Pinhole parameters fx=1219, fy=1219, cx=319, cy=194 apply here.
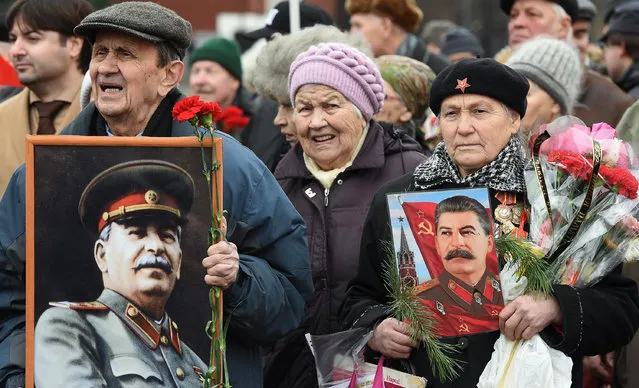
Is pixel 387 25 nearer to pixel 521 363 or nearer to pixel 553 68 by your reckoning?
pixel 553 68

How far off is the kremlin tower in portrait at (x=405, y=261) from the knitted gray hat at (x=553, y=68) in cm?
203

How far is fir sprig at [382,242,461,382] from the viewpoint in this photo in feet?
14.4

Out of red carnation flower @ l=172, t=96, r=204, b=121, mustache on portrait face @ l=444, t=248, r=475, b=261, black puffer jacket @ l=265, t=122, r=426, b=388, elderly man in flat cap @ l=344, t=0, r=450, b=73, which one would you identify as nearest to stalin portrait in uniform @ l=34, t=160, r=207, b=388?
red carnation flower @ l=172, t=96, r=204, b=121

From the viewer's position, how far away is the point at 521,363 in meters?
4.29

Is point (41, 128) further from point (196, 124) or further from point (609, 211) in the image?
point (609, 211)

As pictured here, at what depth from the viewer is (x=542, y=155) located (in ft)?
14.8

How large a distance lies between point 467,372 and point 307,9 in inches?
166

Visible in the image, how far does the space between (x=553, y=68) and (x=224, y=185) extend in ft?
8.50

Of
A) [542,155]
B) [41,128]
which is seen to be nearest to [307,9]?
[41,128]

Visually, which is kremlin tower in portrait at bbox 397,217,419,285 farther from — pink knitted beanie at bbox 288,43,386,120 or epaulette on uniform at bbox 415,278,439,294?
pink knitted beanie at bbox 288,43,386,120

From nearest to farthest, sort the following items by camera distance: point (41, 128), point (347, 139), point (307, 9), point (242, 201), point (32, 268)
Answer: point (32, 268)
point (242, 201)
point (347, 139)
point (41, 128)
point (307, 9)

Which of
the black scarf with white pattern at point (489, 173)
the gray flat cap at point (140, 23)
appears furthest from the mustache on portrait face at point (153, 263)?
the black scarf with white pattern at point (489, 173)

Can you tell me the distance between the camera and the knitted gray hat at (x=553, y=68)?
6211 mm

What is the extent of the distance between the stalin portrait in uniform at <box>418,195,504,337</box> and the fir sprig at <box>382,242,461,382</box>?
0.18ft
